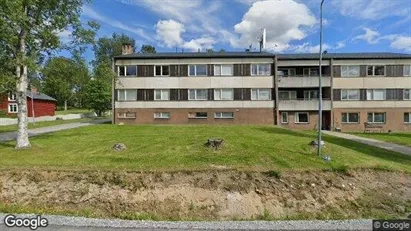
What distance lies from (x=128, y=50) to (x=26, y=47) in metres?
22.2

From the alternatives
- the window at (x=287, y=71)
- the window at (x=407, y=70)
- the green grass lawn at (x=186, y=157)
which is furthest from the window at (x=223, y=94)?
the window at (x=407, y=70)

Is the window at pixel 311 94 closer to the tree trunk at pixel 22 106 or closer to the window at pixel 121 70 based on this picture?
the window at pixel 121 70

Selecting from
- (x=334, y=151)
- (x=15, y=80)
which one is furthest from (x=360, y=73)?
(x=15, y=80)

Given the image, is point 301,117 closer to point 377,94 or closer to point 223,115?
point 377,94

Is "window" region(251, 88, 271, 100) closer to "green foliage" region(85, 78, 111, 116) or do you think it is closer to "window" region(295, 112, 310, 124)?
"window" region(295, 112, 310, 124)

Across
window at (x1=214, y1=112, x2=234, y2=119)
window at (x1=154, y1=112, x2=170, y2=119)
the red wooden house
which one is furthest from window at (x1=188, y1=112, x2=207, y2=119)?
the red wooden house

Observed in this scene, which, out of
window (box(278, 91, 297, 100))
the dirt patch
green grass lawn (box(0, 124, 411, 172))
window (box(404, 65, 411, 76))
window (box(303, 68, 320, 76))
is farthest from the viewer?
window (box(303, 68, 320, 76))

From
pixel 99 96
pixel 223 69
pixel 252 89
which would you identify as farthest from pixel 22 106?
pixel 99 96

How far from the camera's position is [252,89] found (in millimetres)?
33844

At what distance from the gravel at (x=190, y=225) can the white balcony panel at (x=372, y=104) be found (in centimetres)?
2896

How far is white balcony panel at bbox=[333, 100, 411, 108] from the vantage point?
34750mm

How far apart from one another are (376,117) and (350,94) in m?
3.88

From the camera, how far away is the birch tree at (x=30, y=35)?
14.2m

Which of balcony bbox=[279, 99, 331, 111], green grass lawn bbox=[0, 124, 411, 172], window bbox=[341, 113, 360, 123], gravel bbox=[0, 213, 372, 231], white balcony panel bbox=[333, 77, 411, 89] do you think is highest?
white balcony panel bbox=[333, 77, 411, 89]
